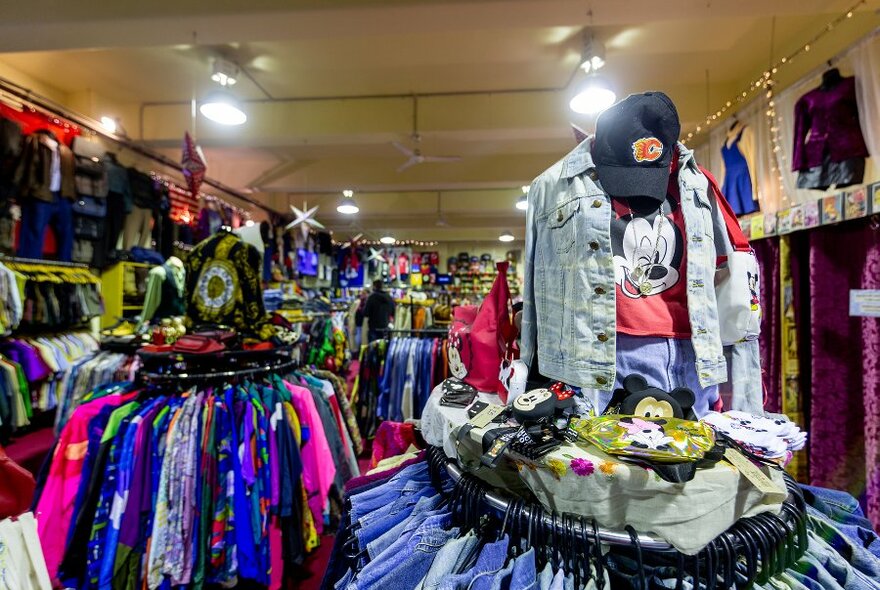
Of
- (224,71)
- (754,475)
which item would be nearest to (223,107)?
(224,71)

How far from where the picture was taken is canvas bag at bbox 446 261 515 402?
1116 millimetres

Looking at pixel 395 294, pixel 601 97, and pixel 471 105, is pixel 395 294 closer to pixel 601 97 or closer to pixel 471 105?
pixel 471 105

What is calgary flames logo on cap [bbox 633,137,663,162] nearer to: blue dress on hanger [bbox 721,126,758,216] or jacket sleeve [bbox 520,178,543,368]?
jacket sleeve [bbox 520,178,543,368]

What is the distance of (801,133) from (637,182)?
2960 millimetres

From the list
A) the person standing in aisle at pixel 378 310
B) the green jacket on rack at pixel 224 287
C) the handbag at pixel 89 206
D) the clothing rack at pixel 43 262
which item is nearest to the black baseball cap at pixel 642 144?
the green jacket on rack at pixel 224 287

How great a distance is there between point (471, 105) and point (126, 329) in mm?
4074

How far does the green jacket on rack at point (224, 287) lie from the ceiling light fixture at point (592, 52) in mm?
3127

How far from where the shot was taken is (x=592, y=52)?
136 inches

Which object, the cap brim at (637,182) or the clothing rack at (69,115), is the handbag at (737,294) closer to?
the cap brim at (637,182)

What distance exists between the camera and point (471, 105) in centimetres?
493

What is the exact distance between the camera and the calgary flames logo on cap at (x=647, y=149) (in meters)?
0.94

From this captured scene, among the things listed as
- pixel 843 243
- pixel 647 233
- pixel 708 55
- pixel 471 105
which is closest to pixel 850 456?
pixel 843 243

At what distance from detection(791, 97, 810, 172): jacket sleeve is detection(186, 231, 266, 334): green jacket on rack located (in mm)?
3563

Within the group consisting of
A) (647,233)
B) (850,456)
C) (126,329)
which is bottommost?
(850,456)
